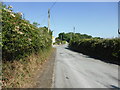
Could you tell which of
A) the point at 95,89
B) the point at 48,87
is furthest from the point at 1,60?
the point at 95,89

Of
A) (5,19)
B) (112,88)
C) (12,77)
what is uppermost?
(5,19)

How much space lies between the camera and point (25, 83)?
15.8 feet

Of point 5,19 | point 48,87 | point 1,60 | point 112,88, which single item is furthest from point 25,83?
point 112,88

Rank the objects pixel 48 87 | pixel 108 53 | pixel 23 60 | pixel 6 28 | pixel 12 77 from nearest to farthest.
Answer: pixel 6 28
pixel 12 77
pixel 48 87
pixel 23 60
pixel 108 53

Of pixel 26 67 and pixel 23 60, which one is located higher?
pixel 23 60

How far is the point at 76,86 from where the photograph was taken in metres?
5.02

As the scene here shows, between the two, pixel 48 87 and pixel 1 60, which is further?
pixel 48 87

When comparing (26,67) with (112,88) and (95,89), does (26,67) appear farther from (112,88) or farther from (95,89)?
(112,88)

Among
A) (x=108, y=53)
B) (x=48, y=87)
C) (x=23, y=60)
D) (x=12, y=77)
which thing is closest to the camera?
(x=12, y=77)

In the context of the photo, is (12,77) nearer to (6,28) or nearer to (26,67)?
(26,67)

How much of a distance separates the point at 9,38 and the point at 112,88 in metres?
4.40

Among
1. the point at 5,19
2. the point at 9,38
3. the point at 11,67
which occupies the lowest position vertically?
the point at 11,67

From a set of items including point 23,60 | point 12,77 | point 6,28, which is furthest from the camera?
point 23,60

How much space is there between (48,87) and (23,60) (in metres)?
1.82
